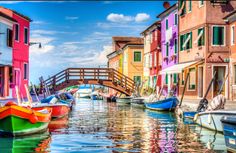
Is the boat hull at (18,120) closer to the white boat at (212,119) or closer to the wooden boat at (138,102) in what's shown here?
the white boat at (212,119)

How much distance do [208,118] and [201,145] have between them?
3.68 m

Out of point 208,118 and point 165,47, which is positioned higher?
point 165,47

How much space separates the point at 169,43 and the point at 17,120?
94.7ft

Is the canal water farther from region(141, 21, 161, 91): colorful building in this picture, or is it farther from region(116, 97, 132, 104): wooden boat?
region(141, 21, 161, 91): colorful building

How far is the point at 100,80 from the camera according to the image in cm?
A: 4700

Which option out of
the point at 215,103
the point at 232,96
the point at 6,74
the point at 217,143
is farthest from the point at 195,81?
the point at 217,143

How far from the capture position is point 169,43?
44.4 m

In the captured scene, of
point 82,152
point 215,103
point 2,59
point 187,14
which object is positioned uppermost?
point 187,14

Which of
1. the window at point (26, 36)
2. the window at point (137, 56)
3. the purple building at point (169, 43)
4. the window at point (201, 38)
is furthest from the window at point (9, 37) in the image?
the window at point (137, 56)

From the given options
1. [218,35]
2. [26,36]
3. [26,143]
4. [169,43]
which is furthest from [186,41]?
[26,143]

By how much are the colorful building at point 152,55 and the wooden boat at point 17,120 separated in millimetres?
29929

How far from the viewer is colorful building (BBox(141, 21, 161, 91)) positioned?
50.0 m

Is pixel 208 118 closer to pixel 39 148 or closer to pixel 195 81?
pixel 39 148

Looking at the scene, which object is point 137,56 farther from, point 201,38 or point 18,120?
point 18,120
